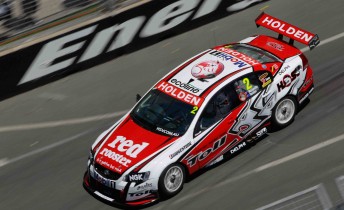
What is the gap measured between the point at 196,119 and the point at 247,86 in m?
1.25

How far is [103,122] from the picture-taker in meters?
15.8

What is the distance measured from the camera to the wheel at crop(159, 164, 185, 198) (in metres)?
12.8

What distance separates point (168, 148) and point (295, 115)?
3.12 meters

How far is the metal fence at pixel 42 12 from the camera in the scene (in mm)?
17094

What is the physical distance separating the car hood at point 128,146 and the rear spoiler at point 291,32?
136 inches

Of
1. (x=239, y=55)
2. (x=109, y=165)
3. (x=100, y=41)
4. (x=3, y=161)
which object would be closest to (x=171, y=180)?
(x=109, y=165)

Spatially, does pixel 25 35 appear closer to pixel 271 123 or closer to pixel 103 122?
pixel 103 122

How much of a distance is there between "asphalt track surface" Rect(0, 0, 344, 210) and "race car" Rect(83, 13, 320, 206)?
37cm

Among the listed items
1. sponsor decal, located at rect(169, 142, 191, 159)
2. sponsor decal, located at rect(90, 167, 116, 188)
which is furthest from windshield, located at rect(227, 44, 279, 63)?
sponsor decal, located at rect(90, 167, 116, 188)

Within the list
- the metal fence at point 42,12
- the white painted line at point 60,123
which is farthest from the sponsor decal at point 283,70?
the metal fence at point 42,12

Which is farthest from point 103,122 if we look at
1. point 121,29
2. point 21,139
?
point 121,29

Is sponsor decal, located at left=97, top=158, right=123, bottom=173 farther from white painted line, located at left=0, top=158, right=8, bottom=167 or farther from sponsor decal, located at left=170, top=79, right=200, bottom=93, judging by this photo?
white painted line, located at left=0, top=158, right=8, bottom=167

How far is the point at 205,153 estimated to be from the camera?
13273 millimetres

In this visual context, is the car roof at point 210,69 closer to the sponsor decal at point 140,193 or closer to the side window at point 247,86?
the side window at point 247,86
